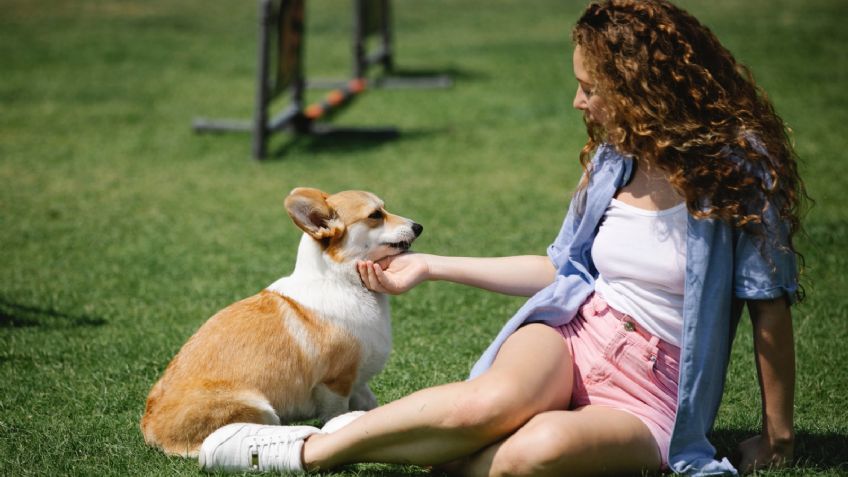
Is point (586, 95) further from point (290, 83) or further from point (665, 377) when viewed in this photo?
point (290, 83)

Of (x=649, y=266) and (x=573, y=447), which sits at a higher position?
(x=649, y=266)

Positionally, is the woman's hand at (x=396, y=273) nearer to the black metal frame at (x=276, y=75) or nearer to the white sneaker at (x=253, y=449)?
the white sneaker at (x=253, y=449)

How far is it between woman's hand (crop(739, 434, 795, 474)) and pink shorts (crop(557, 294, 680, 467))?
0.27 meters

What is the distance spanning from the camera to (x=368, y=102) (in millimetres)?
10062

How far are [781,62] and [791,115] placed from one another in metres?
2.83

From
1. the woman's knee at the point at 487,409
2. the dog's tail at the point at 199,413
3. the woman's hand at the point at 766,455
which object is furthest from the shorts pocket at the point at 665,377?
the dog's tail at the point at 199,413

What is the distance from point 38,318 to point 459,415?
273cm

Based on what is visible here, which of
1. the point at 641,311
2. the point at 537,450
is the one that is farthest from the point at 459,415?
the point at 641,311

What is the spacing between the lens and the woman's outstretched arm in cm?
285

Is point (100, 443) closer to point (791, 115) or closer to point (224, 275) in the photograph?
point (224, 275)

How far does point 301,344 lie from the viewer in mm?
2879

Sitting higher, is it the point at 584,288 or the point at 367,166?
the point at 584,288

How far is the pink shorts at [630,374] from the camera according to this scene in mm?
2533

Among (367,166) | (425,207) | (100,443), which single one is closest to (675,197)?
(100,443)
